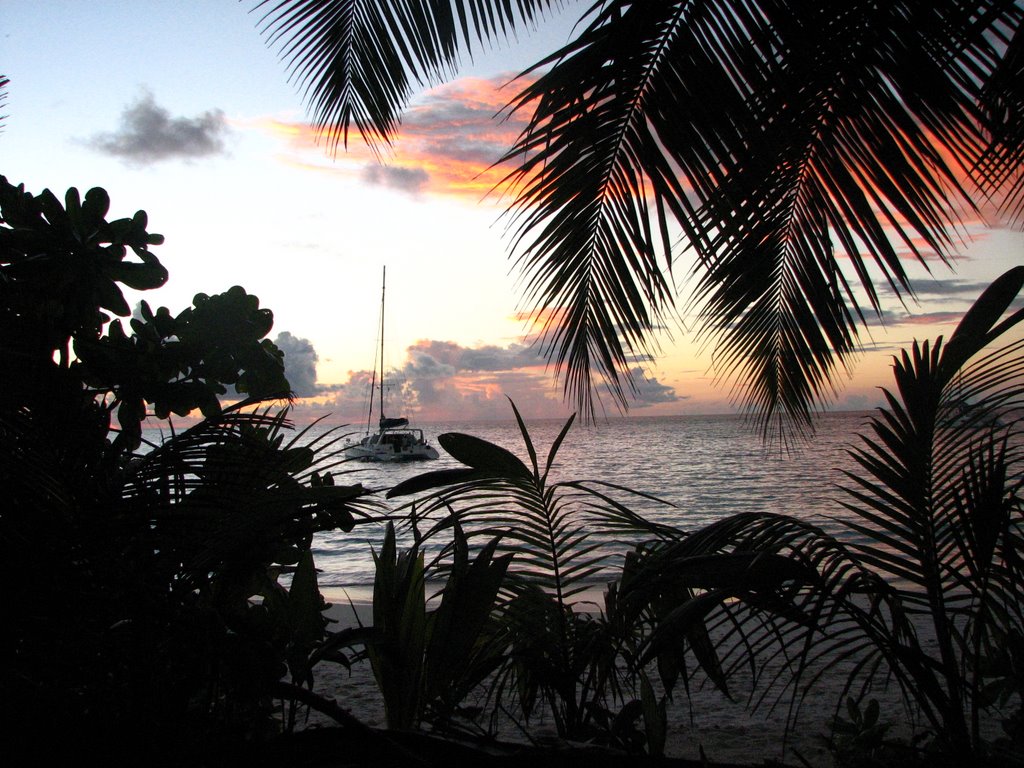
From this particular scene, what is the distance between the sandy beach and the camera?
370cm

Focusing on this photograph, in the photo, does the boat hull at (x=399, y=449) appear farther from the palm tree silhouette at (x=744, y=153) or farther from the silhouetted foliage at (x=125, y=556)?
the silhouetted foliage at (x=125, y=556)

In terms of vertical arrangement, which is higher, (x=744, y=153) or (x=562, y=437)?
(x=744, y=153)

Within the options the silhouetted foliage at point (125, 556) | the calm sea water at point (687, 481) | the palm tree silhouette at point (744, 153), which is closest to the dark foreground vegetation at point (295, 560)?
the silhouetted foliage at point (125, 556)

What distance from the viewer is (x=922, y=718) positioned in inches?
161

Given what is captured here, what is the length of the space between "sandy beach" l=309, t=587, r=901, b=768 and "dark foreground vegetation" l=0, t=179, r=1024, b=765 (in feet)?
4.54

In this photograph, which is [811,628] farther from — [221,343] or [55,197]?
[55,197]

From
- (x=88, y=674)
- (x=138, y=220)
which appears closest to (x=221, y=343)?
(x=138, y=220)

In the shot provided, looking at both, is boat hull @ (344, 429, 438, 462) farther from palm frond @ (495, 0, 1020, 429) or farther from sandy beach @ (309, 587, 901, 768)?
palm frond @ (495, 0, 1020, 429)

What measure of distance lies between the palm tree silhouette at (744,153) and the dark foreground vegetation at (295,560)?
0.59 metres

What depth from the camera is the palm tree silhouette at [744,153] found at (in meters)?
2.04

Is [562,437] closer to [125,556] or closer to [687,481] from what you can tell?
[125,556]

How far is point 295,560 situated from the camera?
2.34 m

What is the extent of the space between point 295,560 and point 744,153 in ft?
6.41

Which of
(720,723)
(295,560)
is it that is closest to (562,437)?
(295,560)
